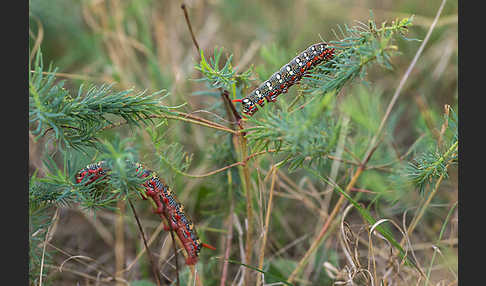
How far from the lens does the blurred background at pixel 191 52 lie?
182cm

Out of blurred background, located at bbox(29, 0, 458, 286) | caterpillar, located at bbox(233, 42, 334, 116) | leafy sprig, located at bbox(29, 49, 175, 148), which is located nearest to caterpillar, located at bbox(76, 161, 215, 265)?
leafy sprig, located at bbox(29, 49, 175, 148)

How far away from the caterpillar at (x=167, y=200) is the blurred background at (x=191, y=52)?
0.42 metres

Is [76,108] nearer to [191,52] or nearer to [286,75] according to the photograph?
[286,75]

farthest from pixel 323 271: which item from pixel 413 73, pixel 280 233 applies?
pixel 413 73

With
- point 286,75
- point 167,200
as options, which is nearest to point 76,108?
point 167,200

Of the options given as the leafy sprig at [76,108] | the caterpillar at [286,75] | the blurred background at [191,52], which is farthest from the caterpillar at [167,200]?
the blurred background at [191,52]

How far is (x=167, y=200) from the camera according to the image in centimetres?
112

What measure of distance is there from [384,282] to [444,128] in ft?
1.60

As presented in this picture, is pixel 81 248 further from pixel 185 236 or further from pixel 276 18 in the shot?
pixel 276 18

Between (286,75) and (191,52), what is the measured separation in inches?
63.0

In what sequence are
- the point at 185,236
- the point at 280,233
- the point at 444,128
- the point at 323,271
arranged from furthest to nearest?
the point at 280,233 → the point at 323,271 → the point at 444,128 → the point at 185,236

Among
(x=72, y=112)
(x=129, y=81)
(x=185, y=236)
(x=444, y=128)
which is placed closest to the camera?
(x=72, y=112)

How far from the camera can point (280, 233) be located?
1773 millimetres

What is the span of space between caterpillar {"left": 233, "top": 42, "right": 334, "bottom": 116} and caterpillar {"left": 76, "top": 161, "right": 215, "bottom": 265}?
0.91 ft
